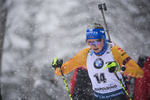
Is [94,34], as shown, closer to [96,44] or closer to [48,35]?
[96,44]

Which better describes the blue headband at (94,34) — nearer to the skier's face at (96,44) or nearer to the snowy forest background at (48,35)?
the skier's face at (96,44)

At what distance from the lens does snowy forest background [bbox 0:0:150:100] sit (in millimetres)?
3917

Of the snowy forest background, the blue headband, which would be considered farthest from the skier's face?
the snowy forest background

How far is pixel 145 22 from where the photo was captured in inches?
146

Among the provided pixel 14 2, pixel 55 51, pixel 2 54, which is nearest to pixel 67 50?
pixel 55 51

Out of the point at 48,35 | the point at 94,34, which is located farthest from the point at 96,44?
the point at 48,35

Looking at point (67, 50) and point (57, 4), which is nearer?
point (67, 50)

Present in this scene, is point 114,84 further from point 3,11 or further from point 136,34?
point 3,11

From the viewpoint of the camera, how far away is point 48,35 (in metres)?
4.99

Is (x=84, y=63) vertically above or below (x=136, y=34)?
below

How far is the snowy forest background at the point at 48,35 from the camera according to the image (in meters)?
3.92

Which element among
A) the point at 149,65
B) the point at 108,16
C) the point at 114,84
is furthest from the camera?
the point at 108,16

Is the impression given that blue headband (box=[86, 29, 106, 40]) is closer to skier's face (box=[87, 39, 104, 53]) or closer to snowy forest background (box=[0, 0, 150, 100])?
skier's face (box=[87, 39, 104, 53])

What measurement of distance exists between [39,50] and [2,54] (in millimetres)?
1317
